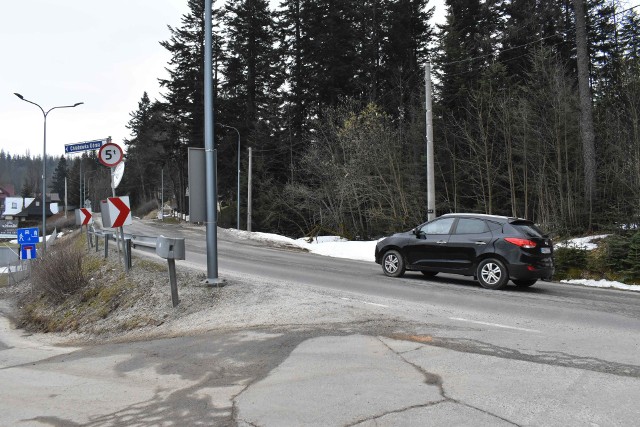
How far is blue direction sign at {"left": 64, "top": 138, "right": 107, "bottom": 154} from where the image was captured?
41.3 ft

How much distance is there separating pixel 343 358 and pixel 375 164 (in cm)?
2460

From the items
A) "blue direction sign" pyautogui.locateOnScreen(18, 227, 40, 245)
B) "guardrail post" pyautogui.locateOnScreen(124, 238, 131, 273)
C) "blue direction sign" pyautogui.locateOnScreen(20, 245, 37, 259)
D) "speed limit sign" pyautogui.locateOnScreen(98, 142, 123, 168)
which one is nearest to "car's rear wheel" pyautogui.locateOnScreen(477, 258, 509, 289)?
"speed limit sign" pyautogui.locateOnScreen(98, 142, 123, 168)

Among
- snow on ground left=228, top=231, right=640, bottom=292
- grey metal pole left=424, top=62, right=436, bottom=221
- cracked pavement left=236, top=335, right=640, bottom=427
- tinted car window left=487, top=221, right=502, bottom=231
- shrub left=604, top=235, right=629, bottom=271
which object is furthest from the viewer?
grey metal pole left=424, top=62, right=436, bottom=221

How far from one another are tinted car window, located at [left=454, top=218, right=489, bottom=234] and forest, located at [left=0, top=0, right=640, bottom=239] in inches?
318

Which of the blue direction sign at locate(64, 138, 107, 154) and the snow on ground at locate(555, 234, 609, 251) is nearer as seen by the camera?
the blue direction sign at locate(64, 138, 107, 154)

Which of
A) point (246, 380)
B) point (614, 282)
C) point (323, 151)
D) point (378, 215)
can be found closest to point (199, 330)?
point (246, 380)

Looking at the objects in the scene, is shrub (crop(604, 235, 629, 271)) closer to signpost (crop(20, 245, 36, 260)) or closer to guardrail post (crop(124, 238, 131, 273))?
guardrail post (crop(124, 238, 131, 273))

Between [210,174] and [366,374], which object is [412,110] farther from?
[366,374]

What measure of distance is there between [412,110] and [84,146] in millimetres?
23059

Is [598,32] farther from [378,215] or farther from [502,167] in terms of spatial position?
[378,215]

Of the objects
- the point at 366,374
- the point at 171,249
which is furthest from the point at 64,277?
the point at 366,374

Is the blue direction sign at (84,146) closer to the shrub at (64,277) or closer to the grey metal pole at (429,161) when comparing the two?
the shrub at (64,277)

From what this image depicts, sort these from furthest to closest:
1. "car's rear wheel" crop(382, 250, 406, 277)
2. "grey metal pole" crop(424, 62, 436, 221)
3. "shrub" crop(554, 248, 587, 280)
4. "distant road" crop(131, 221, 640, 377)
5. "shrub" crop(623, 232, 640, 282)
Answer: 1. "grey metal pole" crop(424, 62, 436, 221)
2. "shrub" crop(554, 248, 587, 280)
3. "shrub" crop(623, 232, 640, 282)
4. "car's rear wheel" crop(382, 250, 406, 277)
5. "distant road" crop(131, 221, 640, 377)

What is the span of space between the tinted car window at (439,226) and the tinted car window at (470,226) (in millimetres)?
247
